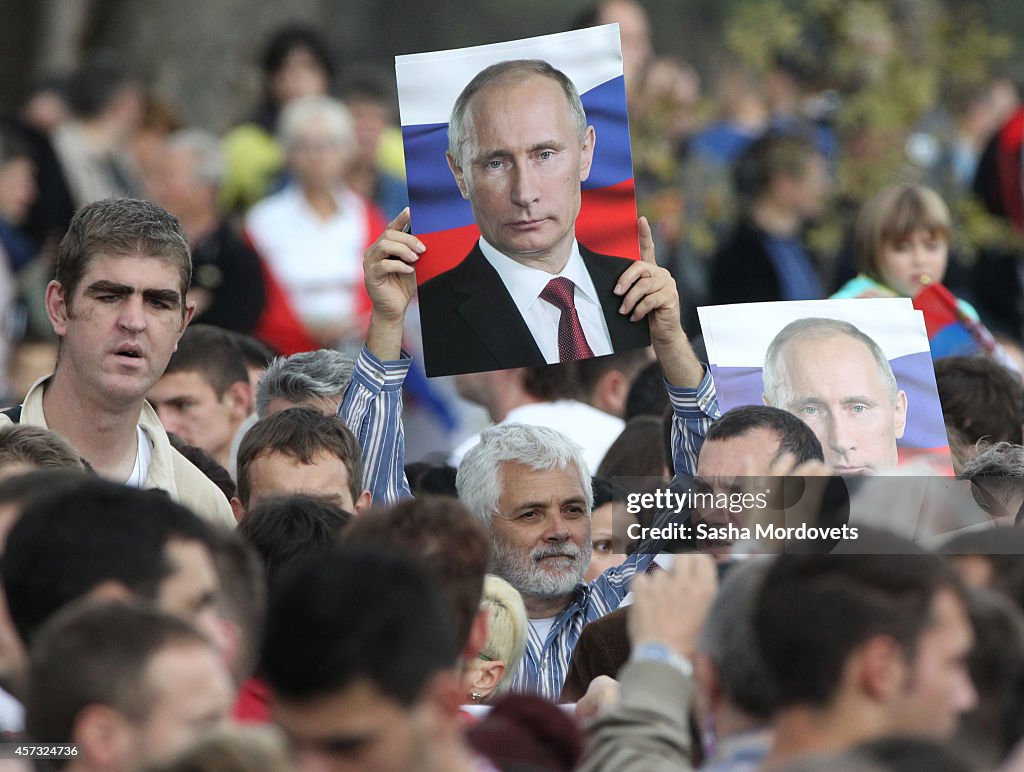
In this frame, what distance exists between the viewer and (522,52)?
514 cm

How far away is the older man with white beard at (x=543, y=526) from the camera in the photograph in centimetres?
530

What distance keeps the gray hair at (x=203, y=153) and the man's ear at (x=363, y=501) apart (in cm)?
552

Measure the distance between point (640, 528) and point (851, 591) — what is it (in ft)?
4.21

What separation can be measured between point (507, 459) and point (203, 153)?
20.4ft

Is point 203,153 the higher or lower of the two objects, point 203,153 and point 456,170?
the higher

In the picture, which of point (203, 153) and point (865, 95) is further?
point (865, 95)

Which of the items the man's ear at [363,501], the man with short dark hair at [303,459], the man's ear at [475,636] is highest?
the man with short dark hair at [303,459]

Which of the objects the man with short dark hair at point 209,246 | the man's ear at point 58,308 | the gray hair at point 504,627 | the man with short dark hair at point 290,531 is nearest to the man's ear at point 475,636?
the man with short dark hair at point 290,531

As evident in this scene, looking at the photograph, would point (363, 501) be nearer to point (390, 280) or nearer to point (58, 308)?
point (390, 280)

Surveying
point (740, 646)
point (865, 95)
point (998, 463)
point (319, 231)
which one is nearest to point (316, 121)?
point (319, 231)

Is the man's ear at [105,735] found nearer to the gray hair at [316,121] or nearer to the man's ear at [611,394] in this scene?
→ the man's ear at [611,394]

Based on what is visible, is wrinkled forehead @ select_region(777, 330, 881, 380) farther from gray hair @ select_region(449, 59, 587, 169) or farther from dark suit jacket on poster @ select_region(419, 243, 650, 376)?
gray hair @ select_region(449, 59, 587, 169)

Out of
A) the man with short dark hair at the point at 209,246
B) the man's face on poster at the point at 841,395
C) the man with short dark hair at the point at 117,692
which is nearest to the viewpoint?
the man with short dark hair at the point at 117,692

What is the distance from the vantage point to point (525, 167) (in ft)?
16.9
